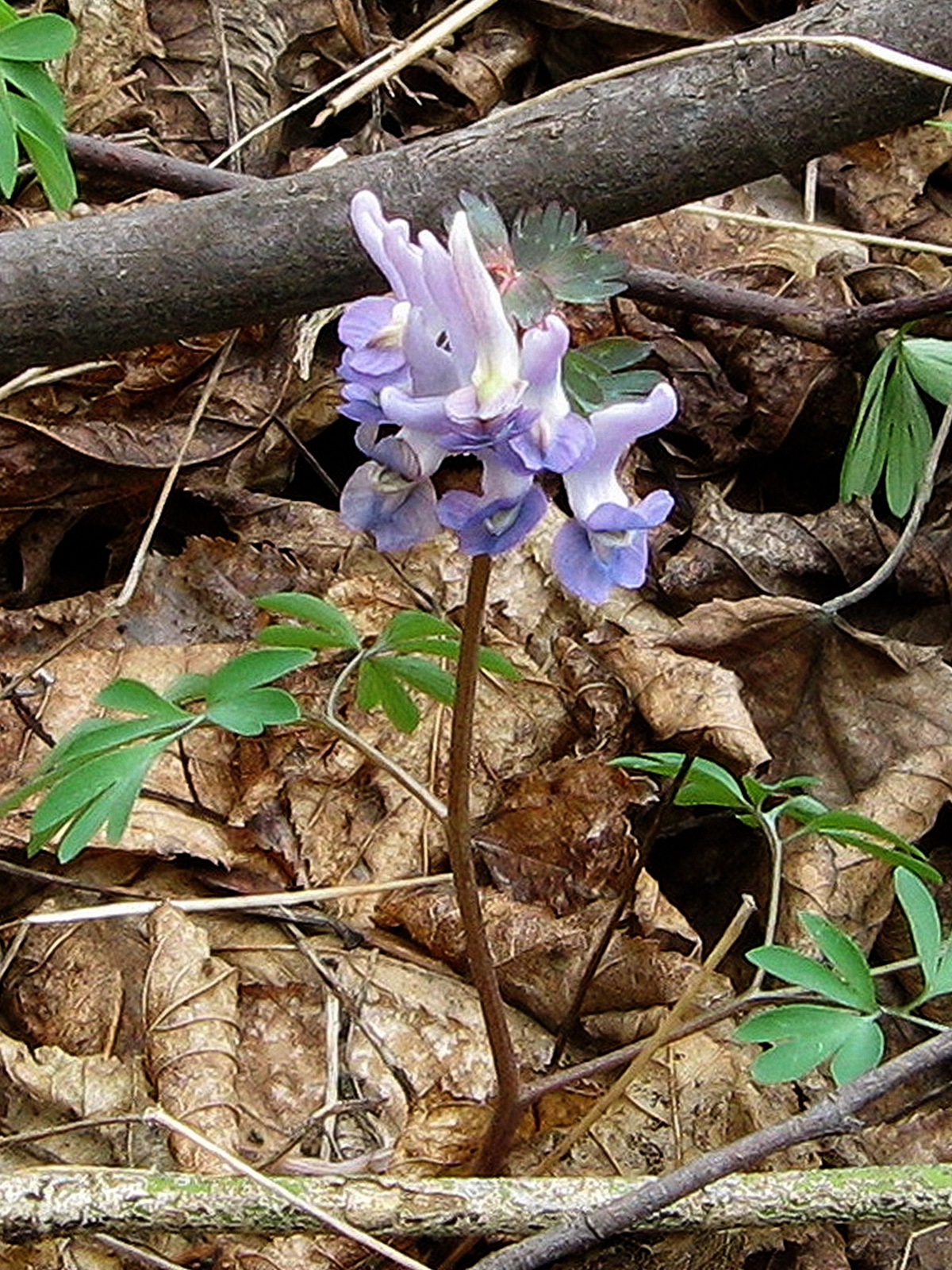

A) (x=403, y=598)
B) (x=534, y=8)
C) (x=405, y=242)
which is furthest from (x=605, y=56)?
(x=405, y=242)

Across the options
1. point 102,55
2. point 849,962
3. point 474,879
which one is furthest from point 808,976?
point 102,55

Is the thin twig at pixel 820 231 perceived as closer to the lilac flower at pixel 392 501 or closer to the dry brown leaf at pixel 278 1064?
the lilac flower at pixel 392 501

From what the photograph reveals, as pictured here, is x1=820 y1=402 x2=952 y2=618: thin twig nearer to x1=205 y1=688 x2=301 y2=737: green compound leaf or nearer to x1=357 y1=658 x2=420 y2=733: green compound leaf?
x1=357 y1=658 x2=420 y2=733: green compound leaf

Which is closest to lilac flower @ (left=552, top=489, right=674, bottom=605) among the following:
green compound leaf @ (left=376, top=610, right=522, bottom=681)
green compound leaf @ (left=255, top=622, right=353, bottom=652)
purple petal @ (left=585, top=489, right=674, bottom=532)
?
purple petal @ (left=585, top=489, right=674, bottom=532)

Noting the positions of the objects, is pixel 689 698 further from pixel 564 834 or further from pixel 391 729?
pixel 391 729

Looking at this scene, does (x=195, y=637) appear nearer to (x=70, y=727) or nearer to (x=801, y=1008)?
(x=70, y=727)
